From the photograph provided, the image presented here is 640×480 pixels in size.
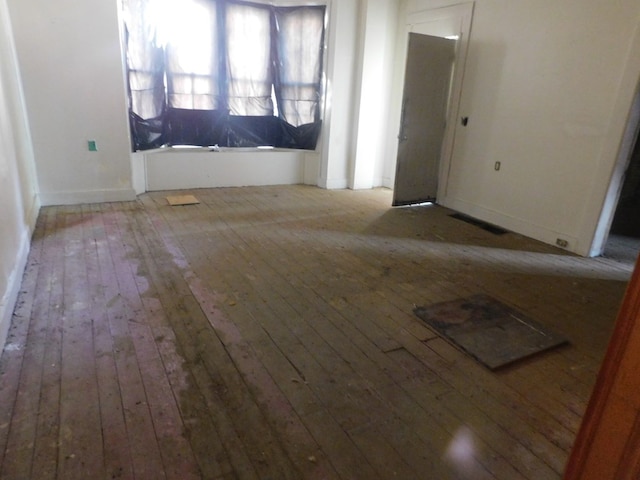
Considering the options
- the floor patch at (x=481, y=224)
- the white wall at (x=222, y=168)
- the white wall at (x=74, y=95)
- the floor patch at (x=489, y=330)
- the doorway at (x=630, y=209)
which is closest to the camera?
the floor patch at (x=489, y=330)

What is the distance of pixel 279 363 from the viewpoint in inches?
79.6

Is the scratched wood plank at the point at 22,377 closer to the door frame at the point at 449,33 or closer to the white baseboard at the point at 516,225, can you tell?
the white baseboard at the point at 516,225

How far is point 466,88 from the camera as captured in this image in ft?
15.4

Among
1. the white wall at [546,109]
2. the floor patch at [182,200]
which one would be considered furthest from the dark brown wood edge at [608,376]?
the floor patch at [182,200]

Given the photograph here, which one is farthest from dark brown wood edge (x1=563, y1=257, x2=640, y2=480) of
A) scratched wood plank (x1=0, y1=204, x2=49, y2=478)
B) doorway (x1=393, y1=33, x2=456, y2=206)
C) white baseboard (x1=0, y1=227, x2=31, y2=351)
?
doorway (x1=393, y1=33, x2=456, y2=206)

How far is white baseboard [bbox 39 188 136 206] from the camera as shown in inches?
173

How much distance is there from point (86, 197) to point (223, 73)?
7.58 feet

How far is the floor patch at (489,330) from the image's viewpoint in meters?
2.19

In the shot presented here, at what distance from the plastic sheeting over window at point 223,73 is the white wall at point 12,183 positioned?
1.13 meters

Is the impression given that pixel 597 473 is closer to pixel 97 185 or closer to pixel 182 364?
pixel 182 364

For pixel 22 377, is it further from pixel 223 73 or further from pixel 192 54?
pixel 223 73

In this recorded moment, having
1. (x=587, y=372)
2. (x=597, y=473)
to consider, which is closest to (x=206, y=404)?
(x=597, y=473)

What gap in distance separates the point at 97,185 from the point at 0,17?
5.60ft

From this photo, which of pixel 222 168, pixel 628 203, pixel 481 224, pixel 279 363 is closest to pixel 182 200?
pixel 222 168
